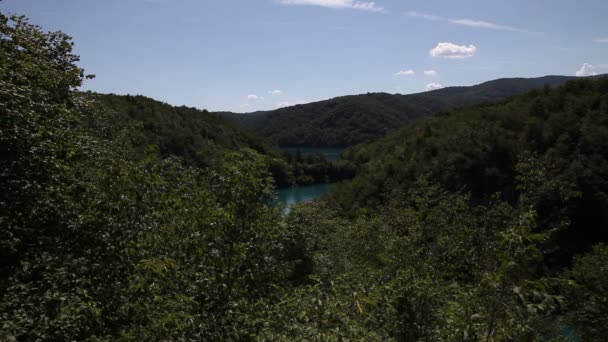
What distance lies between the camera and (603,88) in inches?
2419

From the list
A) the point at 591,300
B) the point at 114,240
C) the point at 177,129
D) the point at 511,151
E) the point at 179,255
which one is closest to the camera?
the point at 114,240

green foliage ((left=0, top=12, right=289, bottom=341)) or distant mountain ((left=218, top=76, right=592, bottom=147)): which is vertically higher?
distant mountain ((left=218, top=76, right=592, bottom=147))

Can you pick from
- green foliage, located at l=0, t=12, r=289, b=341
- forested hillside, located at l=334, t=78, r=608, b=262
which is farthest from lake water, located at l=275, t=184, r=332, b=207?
green foliage, located at l=0, t=12, r=289, b=341

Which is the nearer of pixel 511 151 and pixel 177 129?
pixel 511 151

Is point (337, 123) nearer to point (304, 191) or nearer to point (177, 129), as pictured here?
point (304, 191)

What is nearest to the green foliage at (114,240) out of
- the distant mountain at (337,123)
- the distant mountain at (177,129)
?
the distant mountain at (177,129)

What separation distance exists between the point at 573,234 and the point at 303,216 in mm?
38499

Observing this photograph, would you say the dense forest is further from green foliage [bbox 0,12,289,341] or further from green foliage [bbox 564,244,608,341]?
green foliage [bbox 564,244,608,341]

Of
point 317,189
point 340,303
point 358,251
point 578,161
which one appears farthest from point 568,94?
point 340,303

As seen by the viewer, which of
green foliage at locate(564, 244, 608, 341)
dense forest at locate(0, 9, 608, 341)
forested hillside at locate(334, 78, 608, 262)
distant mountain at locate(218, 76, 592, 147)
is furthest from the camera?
distant mountain at locate(218, 76, 592, 147)

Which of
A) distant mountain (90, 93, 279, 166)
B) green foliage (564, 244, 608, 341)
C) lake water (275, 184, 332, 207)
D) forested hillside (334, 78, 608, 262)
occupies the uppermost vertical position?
distant mountain (90, 93, 279, 166)

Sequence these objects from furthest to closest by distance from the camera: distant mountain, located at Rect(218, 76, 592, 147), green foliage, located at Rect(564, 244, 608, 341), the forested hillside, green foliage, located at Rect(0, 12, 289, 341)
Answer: distant mountain, located at Rect(218, 76, 592, 147) < the forested hillside < green foliage, located at Rect(564, 244, 608, 341) < green foliage, located at Rect(0, 12, 289, 341)

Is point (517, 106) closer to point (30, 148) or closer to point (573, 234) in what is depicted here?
point (573, 234)

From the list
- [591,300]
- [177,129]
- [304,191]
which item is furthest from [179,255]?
[304,191]
